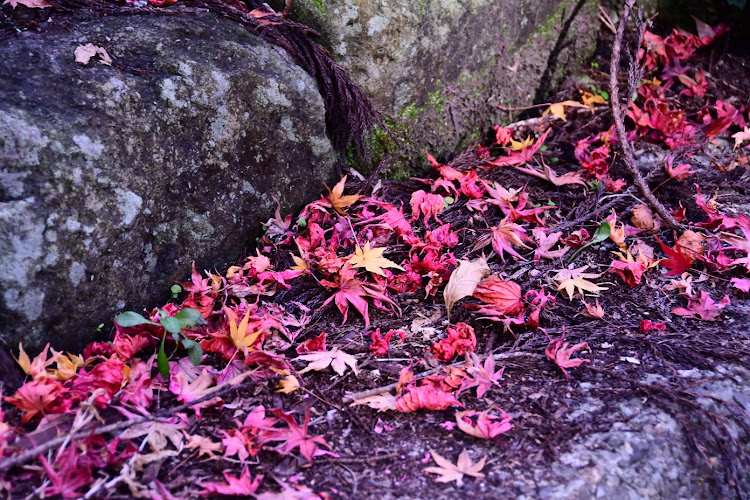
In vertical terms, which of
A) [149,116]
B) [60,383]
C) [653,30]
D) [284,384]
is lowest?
[60,383]

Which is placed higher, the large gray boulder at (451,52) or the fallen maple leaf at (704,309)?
the large gray boulder at (451,52)

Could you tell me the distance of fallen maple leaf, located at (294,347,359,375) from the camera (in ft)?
6.30

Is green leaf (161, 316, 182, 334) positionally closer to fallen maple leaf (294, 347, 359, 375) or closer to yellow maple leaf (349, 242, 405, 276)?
fallen maple leaf (294, 347, 359, 375)

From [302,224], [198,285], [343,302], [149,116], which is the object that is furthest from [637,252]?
[149,116]

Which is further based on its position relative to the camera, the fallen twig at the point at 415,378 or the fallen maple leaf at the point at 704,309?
the fallen maple leaf at the point at 704,309

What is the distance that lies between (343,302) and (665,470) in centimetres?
118

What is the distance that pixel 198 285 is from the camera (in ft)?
7.32

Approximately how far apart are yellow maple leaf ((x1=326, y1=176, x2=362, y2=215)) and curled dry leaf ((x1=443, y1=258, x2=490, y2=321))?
68cm

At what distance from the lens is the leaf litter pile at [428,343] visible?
158 cm

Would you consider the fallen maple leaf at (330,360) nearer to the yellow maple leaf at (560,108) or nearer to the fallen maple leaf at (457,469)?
the fallen maple leaf at (457,469)

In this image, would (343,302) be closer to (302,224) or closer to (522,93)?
(302,224)

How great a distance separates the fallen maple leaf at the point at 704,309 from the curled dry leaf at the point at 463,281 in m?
0.74

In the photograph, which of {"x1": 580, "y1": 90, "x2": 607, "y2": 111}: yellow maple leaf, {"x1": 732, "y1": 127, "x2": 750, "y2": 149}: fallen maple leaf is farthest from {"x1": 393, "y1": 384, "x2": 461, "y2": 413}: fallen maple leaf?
{"x1": 732, "y1": 127, "x2": 750, "y2": 149}: fallen maple leaf

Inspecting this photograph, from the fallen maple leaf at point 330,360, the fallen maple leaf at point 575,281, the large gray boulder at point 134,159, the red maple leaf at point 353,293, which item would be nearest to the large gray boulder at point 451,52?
the large gray boulder at point 134,159
